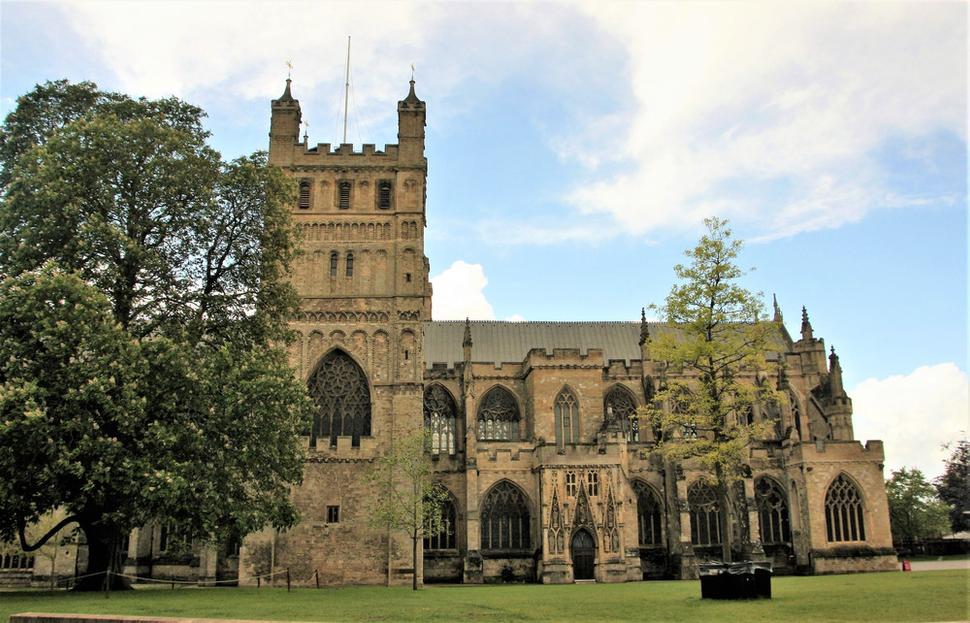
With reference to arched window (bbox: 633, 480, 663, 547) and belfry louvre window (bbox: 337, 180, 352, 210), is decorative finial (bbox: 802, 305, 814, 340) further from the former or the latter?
belfry louvre window (bbox: 337, 180, 352, 210)

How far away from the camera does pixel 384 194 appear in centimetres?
4128

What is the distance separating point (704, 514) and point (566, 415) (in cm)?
934

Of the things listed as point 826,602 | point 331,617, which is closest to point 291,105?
point 331,617

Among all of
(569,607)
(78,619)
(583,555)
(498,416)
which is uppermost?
(498,416)

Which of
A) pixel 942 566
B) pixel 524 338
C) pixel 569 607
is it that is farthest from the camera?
pixel 524 338

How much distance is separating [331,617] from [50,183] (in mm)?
15082

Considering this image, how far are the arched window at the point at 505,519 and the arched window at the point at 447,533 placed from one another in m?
1.78

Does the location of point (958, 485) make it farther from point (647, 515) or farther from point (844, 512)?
point (647, 515)

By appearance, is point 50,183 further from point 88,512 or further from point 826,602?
point 826,602

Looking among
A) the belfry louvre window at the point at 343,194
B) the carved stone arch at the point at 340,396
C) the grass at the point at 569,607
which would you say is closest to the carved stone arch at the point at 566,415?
the carved stone arch at the point at 340,396

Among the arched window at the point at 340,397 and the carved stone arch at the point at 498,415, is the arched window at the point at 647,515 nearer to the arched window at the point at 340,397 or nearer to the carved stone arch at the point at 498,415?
the carved stone arch at the point at 498,415

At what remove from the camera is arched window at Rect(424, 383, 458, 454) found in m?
45.2

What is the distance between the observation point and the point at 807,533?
3978 centimetres

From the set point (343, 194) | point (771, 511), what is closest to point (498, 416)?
point (343, 194)
